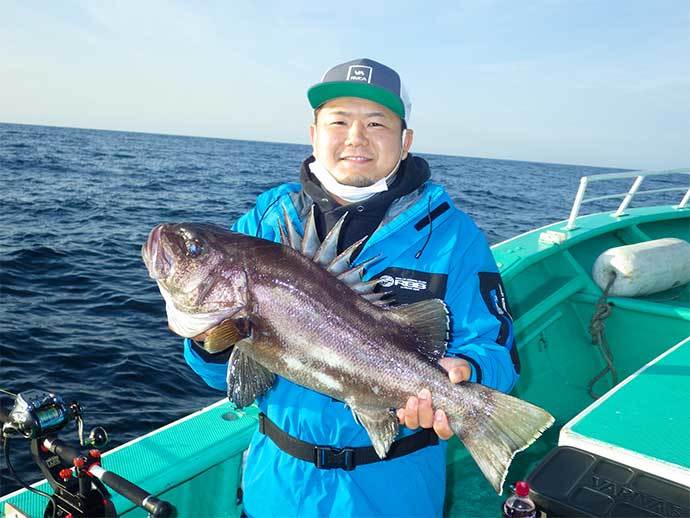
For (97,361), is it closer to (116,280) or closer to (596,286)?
(116,280)

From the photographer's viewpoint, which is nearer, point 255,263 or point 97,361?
point 255,263

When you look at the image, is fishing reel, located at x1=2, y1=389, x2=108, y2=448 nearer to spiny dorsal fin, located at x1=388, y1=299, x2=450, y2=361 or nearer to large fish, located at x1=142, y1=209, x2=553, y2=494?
large fish, located at x1=142, y1=209, x2=553, y2=494

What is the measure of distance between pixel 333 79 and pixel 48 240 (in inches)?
653

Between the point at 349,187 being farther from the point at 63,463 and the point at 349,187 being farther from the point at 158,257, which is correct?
the point at 63,463

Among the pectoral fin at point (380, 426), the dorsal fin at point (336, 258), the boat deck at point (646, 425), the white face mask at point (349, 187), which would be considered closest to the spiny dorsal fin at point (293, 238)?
the dorsal fin at point (336, 258)

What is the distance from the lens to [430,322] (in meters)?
2.93

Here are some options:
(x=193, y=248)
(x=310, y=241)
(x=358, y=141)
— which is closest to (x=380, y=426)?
(x=310, y=241)

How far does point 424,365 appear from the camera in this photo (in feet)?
9.39

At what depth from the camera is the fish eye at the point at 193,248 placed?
2.82 metres

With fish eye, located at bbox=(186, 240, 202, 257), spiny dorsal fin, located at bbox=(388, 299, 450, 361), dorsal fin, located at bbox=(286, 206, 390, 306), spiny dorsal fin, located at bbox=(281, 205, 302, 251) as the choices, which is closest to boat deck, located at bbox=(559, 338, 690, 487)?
spiny dorsal fin, located at bbox=(388, 299, 450, 361)

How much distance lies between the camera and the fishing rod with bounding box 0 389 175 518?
301cm

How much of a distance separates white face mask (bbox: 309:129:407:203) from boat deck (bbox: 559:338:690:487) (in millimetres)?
1850

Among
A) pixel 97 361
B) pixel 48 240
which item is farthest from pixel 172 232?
pixel 48 240

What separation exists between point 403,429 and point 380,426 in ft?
1.15
